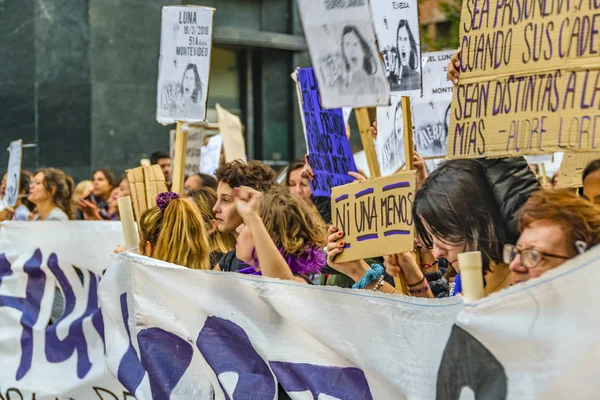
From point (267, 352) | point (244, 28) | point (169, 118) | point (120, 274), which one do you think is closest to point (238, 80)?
point (244, 28)

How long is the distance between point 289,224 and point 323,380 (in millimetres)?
1289

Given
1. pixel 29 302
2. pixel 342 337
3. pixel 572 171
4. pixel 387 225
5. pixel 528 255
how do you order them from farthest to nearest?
pixel 29 302 → pixel 572 171 → pixel 387 225 → pixel 342 337 → pixel 528 255

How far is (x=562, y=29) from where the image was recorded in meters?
2.96

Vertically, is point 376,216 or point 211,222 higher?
point 376,216

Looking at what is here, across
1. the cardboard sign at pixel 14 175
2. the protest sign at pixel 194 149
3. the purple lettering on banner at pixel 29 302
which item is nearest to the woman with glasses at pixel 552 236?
the purple lettering on banner at pixel 29 302

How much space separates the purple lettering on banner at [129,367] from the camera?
14.8 feet

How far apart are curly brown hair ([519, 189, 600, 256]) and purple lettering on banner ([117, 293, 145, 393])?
219cm

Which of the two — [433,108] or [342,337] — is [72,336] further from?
[342,337]

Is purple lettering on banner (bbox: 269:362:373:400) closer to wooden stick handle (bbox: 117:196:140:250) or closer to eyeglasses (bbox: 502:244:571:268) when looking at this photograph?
eyeglasses (bbox: 502:244:571:268)

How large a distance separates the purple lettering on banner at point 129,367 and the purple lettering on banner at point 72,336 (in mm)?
1069

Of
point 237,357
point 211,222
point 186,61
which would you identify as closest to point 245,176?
point 211,222

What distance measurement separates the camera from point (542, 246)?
2.68m

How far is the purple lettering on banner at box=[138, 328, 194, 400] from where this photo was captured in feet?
13.9

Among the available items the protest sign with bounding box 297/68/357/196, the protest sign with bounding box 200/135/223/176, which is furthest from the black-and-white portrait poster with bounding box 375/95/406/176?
the protest sign with bounding box 200/135/223/176
